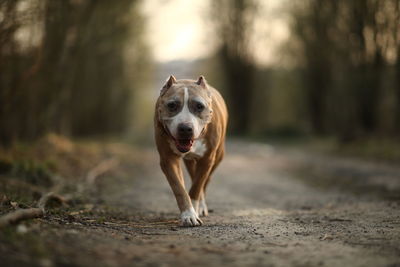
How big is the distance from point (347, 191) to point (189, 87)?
18.1ft

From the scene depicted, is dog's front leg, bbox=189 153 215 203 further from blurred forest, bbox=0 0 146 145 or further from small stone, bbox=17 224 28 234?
blurred forest, bbox=0 0 146 145

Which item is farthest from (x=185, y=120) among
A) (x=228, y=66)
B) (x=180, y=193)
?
(x=228, y=66)

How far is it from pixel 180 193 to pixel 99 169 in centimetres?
752

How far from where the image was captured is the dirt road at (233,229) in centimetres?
425

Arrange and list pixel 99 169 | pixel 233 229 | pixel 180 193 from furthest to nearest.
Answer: pixel 99 169, pixel 180 193, pixel 233 229

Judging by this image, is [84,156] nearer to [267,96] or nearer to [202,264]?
[202,264]

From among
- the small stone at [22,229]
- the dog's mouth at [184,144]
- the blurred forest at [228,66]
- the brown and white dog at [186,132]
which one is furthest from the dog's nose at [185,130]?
the blurred forest at [228,66]

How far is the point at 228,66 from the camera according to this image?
41.2 metres

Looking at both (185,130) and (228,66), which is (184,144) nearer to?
(185,130)

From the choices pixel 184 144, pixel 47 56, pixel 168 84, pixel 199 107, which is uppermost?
pixel 47 56

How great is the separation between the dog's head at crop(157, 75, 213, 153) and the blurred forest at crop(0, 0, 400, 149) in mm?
3996

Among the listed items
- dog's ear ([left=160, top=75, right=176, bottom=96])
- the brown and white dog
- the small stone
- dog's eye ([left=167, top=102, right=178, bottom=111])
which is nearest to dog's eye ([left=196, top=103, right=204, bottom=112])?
the brown and white dog

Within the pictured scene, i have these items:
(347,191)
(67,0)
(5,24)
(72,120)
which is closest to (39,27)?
(67,0)

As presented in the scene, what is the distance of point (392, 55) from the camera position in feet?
66.9
